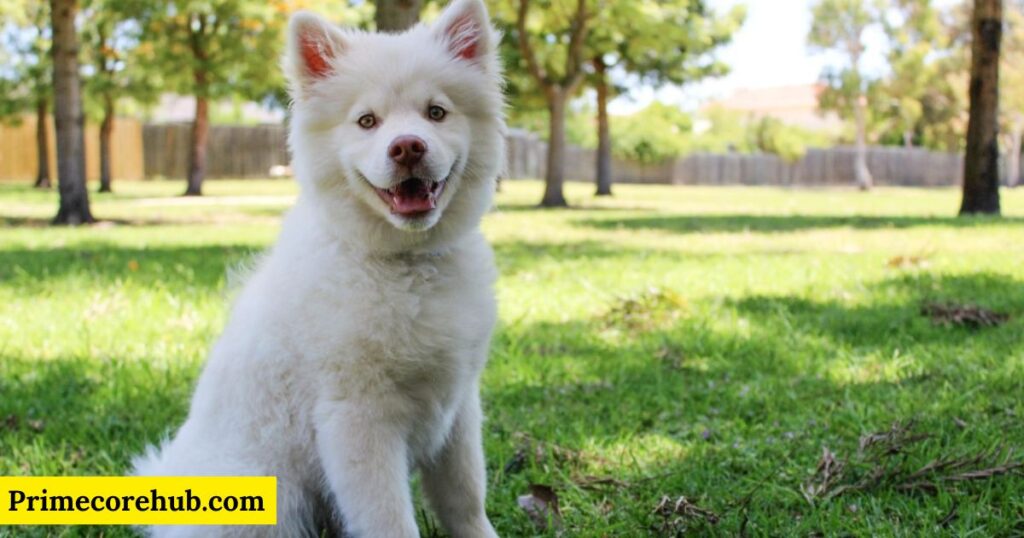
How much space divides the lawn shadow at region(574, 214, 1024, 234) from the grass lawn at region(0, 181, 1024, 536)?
390 centimetres

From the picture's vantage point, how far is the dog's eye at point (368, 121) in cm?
240

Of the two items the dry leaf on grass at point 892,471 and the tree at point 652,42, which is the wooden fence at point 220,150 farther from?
the dry leaf on grass at point 892,471

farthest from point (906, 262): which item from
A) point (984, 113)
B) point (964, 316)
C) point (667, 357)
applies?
point (984, 113)

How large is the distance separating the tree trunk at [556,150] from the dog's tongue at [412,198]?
17.6 metres

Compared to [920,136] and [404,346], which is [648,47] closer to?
A: [404,346]

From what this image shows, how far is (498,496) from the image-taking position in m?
3.13

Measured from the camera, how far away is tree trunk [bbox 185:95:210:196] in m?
24.3

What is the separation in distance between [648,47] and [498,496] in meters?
19.8

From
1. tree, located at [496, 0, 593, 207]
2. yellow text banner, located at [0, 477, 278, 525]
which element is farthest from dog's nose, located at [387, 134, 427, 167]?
tree, located at [496, 0, 593, 207]

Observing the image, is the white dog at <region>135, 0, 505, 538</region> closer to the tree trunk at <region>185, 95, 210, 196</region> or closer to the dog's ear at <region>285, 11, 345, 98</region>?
the dog's ear at <region>285, 11, 345, 98</region>

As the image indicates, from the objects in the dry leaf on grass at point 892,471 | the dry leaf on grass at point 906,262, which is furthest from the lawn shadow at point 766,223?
the dry leaf on grass at point 892,471

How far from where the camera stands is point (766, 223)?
13.9 meters

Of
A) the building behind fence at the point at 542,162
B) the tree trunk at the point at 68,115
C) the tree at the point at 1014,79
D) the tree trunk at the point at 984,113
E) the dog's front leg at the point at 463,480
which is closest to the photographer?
the dog's front leg at the point at 463,480

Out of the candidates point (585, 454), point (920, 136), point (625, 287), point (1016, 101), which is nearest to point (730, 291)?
point (625, 287)
